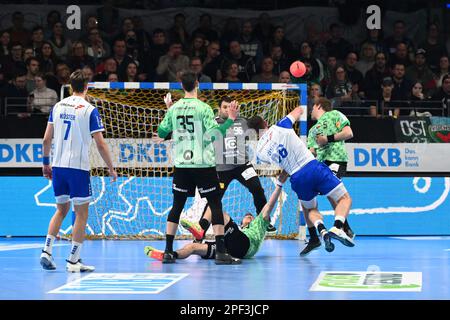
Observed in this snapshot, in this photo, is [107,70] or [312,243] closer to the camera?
[312,243]

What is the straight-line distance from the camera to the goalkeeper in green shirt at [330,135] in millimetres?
13336

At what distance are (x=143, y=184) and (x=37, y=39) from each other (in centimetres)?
562

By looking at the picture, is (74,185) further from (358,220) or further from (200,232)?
(358,220)

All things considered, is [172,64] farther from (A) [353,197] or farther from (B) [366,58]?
(A) [353,197]

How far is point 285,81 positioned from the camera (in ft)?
58.3

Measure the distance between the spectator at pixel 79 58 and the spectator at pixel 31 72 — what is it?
77 cm

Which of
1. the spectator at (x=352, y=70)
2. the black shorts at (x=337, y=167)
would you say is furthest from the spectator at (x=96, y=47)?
the black shorts at (x=337, y=167)

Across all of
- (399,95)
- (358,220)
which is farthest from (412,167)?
(399,95)

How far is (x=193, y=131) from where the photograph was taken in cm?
1114

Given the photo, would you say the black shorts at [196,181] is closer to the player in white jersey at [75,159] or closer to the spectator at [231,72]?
the player in white jersey at [75,159]

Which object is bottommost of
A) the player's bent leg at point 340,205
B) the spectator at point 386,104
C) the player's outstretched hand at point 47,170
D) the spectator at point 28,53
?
the player's bent leg at point 340,205

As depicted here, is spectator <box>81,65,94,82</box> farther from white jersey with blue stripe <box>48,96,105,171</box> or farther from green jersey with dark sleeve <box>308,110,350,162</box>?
white jersey with blue stripe <box>48,96,105,171</box>

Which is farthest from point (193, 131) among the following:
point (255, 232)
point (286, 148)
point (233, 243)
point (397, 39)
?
point (397, 39)

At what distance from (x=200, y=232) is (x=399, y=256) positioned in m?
2.71
